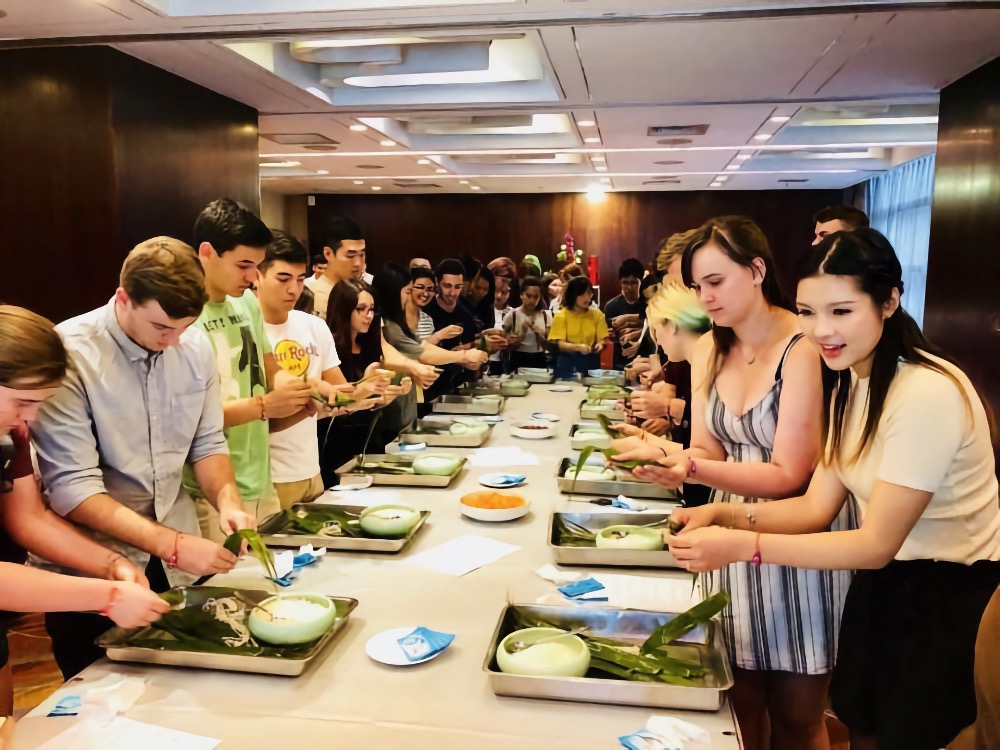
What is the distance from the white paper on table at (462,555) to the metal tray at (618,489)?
0.50 meters

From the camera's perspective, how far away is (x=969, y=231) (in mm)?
3852

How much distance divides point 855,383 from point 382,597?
3.76 ft

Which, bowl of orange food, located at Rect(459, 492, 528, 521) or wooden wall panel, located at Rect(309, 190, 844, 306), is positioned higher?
wooden wall panel, located at Rect(309, 190, 844, 306)

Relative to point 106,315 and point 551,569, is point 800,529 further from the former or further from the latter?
point 106,315

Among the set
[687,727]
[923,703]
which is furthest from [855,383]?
[687,727]

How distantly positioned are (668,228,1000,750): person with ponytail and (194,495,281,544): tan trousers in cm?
154

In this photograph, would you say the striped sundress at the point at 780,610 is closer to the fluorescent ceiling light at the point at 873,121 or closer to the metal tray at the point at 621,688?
the metal tray at the point at 621,688

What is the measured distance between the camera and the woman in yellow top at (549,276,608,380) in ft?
19.7

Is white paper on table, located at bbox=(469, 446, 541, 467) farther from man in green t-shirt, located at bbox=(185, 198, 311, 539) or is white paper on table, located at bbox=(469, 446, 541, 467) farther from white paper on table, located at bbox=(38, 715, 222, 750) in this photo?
white paper on table, located at bbox=(38, 715, 222, 750)

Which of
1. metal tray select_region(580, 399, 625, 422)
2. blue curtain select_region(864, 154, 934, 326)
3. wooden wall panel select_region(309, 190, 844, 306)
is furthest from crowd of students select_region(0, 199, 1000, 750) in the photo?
wooden wall panel select_region(309, 190, 844, 306)

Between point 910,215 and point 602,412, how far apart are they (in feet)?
18.9

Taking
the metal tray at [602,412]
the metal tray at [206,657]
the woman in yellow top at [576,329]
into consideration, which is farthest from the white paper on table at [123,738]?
the woman in yellow top at [576,329]

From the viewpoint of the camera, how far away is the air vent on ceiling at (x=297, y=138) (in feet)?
18.9

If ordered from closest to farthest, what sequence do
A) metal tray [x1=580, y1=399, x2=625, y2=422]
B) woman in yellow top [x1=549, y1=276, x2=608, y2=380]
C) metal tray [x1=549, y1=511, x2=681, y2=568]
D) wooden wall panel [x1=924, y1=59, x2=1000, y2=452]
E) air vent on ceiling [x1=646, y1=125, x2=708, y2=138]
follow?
metal tray [x1=549, y1=511, x2=681, y2=568] < wooden wall panel [x1=924, y1=59, x2=1000, y2=452] < metal tray [x1=580, y1=399, x2=625, y2=422] < air vent on ceiling [x1=646, y1=125, x2=708, y2=138] < woman in yellow top [x1=549, y1=276, x2=608, y2=380]
